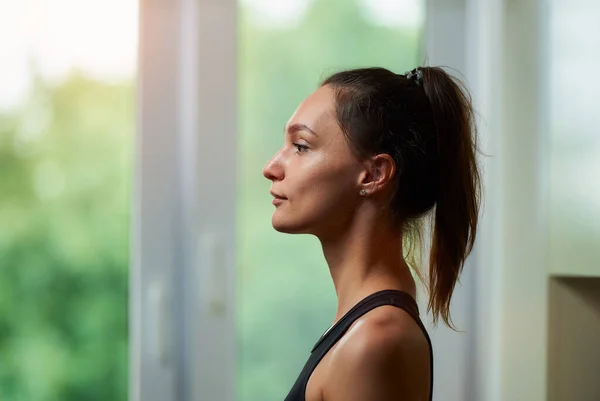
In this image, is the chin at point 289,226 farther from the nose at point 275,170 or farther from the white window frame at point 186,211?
the white window frame at point 186,211

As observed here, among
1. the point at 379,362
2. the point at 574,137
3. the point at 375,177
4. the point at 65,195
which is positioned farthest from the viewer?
the point at 65,195

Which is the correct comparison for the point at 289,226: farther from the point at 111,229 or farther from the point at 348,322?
the point at 111,229

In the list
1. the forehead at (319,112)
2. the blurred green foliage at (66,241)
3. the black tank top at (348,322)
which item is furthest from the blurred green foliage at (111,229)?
the black tank top at (348,322)

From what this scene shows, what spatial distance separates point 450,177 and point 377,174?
102 millimetres

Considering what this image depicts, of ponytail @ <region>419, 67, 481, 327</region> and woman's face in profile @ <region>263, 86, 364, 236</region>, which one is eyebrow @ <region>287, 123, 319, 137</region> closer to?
woman's face in profile @ <region>263, 86, 364, 236</region>

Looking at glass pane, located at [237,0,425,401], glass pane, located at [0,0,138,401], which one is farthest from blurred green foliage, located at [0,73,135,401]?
glass pane, located at [237,0,425,401]

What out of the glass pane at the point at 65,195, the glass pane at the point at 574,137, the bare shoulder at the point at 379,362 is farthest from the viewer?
the glass pane at the point at 65,195

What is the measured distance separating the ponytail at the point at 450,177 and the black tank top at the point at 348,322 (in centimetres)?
11

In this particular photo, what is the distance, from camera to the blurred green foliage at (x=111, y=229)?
190cm

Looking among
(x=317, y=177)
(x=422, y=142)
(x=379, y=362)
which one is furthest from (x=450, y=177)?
(x=379, y=362)

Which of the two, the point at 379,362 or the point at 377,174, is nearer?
the point at 379,362

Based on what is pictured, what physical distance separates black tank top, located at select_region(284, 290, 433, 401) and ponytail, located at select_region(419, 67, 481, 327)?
113mm

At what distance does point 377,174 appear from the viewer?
110cm

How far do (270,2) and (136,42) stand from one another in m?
0.32
